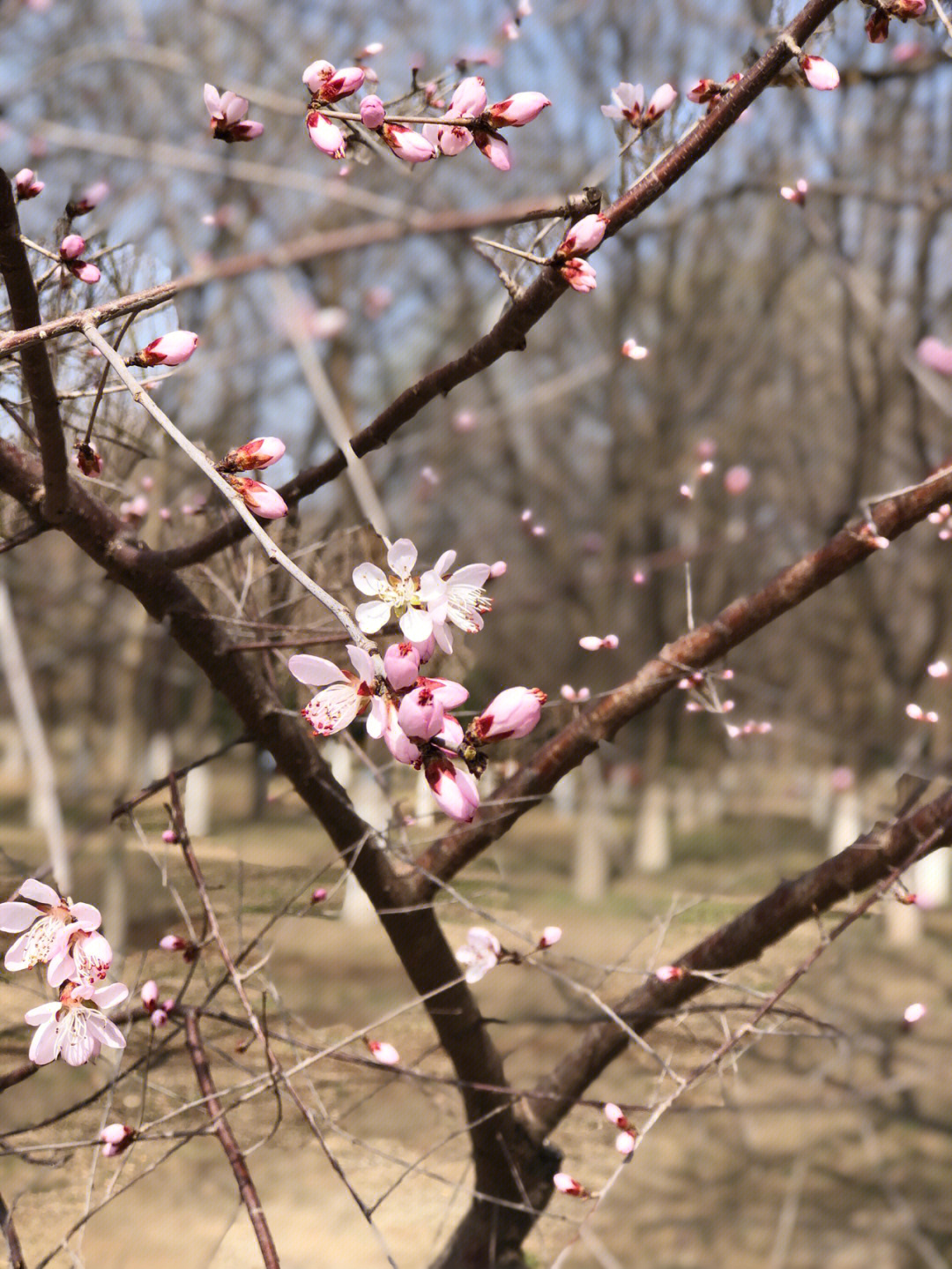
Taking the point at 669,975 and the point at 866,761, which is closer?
the point at 669,975

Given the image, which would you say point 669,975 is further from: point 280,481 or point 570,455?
point 570,455

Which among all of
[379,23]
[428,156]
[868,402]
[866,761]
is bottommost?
[866,761]

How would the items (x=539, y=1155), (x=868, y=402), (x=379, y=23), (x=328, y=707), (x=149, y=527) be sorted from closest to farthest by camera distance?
(x=328, y=707), (x=539, y=1155), (x=149, y=527), (x=379, y=23), (x=868, y=402)

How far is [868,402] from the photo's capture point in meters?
4.30

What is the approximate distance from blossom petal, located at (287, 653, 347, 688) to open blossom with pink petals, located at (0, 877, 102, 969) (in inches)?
8.9

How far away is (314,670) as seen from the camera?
0.49m

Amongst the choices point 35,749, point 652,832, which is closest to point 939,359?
point 35,749

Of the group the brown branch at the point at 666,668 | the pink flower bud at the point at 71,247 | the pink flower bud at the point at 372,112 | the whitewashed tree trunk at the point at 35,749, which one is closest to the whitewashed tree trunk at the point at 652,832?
the brown branch at the point at 666,668

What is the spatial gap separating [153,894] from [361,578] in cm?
66

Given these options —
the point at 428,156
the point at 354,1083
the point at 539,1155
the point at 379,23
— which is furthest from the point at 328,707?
the point at 379,23

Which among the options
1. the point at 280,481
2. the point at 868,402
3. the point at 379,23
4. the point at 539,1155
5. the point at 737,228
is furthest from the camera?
the point at 737,228

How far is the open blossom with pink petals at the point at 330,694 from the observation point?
1.58ft

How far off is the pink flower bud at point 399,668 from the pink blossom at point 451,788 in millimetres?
40

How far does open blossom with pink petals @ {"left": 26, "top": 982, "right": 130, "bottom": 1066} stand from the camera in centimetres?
64
